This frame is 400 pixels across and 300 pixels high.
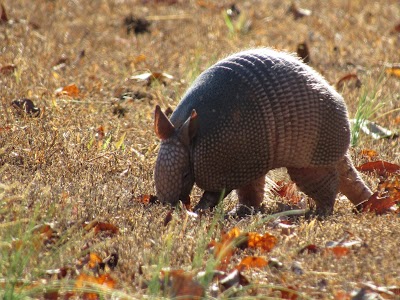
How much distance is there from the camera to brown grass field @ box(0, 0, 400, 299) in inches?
152

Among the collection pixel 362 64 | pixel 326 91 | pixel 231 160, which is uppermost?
pixel 326 91

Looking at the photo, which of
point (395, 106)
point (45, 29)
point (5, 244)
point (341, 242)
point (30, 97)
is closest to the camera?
point (5, 244)

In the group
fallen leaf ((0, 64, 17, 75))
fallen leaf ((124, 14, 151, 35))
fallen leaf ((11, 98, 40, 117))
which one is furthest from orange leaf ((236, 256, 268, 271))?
fallen leaf ((124, 14, 151, 35))

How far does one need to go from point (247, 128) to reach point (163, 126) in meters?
0.53

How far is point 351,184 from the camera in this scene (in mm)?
5648

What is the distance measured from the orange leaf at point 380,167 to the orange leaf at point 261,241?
1965 mm

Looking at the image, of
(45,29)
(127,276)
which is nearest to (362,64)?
(45,29)

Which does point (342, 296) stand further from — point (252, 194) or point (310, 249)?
point (252, 194)

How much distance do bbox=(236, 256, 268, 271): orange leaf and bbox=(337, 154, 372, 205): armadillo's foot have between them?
1713mm

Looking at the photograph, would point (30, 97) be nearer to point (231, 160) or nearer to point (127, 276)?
Answer: point (231, 160)

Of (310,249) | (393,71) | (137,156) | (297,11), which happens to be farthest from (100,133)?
(297,11)

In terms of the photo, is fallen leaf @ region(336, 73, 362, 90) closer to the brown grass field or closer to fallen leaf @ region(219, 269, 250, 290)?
the brown grass field

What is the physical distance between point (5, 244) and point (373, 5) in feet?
28.8

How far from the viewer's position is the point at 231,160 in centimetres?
527
